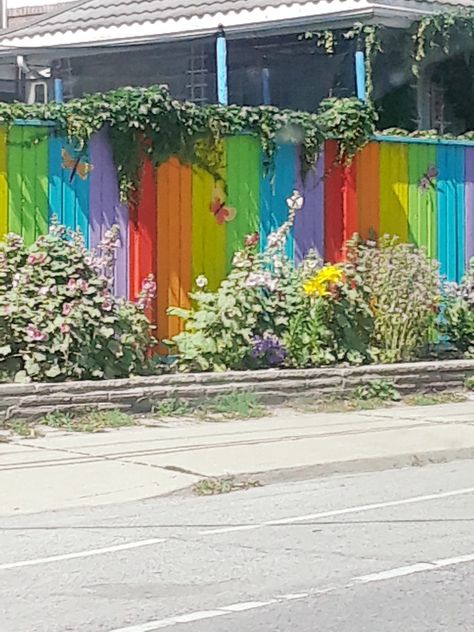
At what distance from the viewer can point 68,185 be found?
564 inches

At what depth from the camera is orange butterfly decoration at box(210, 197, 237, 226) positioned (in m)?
15.2

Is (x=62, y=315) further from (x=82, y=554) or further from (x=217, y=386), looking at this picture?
(x=82, y=554)

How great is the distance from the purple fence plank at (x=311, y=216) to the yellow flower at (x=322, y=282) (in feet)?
2.82

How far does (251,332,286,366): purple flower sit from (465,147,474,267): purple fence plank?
359cm

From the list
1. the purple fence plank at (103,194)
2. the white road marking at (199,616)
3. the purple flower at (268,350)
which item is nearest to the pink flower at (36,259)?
the purple fence plank at (103,194)

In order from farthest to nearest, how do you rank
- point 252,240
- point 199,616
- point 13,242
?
point 252,240 < point 13,242 < point 199,616

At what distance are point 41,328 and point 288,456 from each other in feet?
10.4

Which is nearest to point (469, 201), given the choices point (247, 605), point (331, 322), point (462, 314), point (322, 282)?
point (462, 314)

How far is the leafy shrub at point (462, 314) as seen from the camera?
16.5 metres

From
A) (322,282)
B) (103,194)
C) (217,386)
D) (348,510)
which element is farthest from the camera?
(322,282)

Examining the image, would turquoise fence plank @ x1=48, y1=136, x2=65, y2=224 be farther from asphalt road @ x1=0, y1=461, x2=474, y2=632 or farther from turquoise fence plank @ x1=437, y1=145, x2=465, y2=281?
turquoise fence plank @ x1=437, y1=145, x2=465, y2=281

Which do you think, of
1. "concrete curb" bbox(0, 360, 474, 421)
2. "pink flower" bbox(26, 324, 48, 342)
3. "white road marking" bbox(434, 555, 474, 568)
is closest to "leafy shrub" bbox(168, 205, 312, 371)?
"concrete curb" bbox(0, 360, 474, 421)

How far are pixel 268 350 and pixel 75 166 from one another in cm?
289

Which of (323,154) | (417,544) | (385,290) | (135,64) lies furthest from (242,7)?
(417,544)
